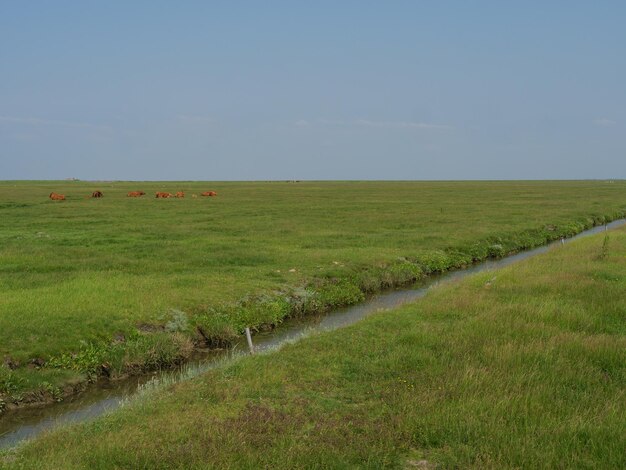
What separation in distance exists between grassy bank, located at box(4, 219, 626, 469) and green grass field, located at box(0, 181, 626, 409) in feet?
13.2

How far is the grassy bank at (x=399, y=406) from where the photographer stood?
693 cm

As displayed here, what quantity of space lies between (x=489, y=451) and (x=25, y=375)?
390 inches

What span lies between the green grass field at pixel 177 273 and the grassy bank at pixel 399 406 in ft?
13.2

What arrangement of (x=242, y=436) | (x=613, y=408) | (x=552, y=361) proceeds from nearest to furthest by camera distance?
(x=242, y=436) → (x=613, y=408) → (x=552, y=361)

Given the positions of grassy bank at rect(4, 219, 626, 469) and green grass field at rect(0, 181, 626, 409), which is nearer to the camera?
grassy bank at rect(4, 219, 626, 469)

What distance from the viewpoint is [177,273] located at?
2153 cm

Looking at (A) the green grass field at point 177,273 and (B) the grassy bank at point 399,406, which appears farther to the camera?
(A) the green grass field at point 177,273

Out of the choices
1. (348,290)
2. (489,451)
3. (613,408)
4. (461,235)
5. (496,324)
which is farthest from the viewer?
(461,235)

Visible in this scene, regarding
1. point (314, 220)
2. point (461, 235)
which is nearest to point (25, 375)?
point (461, 235)

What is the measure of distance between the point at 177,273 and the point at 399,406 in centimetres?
1486

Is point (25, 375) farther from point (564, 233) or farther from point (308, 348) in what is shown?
point (564, 233)

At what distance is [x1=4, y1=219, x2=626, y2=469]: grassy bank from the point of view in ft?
22.7

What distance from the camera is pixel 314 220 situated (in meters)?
44.2

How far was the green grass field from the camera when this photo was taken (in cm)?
1347
